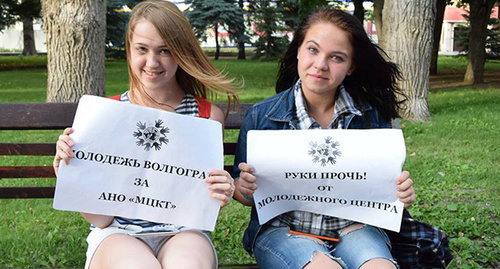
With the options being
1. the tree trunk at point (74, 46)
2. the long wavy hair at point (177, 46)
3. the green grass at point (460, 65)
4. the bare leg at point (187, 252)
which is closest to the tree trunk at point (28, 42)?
the green grass at point (460, 65)

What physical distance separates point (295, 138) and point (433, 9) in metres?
6.95

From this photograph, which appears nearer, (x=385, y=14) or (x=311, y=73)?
(x=311, y=73)

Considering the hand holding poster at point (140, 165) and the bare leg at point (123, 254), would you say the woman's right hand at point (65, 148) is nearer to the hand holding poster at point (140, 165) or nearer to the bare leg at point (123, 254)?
the hand holding poster at point (140, 165)

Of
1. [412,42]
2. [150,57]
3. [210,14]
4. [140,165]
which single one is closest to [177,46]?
[150,57]

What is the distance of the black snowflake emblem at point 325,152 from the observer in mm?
2436

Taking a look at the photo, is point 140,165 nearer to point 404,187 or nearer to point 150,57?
point 150,57

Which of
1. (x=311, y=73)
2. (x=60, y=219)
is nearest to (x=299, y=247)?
(x=311, y=73)

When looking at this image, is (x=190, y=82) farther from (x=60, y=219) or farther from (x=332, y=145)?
(x=60, y=219)

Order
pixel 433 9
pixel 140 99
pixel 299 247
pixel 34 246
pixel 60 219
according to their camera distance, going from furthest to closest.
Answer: pixel 433 9
pixel 60 219
pixel 34 246
pixel 140 99
pixel 299 247

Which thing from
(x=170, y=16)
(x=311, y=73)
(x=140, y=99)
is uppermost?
(x=170, y=16)

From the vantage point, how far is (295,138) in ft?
8.09

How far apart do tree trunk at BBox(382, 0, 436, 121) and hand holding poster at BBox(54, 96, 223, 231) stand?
6603 millimetres

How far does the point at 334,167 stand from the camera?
2.44 m

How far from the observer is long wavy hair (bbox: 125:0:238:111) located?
8.33 ft
